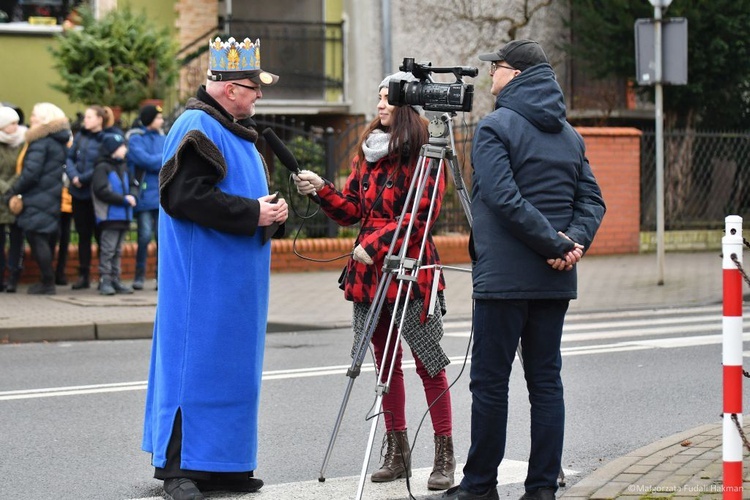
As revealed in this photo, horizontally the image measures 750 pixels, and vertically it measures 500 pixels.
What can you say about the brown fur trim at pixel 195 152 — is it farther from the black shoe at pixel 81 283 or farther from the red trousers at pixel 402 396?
the black shoe at pixel 81 283

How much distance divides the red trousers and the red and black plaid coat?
217 mm

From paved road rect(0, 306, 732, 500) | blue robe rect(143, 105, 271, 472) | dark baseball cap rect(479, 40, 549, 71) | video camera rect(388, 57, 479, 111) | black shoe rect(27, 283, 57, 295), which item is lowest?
paved road rect(0, 306, 732, 500)

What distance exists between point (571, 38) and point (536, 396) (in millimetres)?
19996

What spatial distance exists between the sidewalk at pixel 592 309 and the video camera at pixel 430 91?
5.82 feet

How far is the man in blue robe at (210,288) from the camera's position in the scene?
5.78m

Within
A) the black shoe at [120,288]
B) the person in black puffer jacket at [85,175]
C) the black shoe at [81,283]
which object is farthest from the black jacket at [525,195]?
the black shoe at [81,283]

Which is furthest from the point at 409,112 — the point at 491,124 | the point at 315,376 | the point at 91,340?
the point at 91,340

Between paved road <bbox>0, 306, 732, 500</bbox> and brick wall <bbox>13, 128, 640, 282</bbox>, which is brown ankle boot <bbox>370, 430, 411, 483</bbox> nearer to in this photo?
paved road <bbox>0, 306, 732, 500</bbox>

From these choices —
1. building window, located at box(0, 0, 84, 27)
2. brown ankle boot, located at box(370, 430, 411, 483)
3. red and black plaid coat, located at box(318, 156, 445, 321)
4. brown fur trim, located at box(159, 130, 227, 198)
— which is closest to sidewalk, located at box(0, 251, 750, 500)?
brown ankle boot, located at box(370, 430, 411, 483)

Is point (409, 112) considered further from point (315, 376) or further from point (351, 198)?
point (315, 376)

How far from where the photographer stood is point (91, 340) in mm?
12008

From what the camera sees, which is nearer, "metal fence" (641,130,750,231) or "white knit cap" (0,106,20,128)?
"white knit cap" (0,106,20,128)

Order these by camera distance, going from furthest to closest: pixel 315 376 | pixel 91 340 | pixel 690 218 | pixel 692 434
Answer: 1. pixel 690 218
2. pixel 91 340
3. pixel 315 376
4. pixel 692 434

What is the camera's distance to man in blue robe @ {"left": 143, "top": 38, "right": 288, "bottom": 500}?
5781 millimetres
